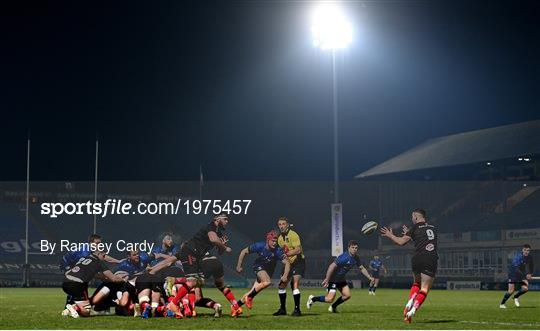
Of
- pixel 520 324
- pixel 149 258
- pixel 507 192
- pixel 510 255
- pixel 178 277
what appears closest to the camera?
pixel 520 324

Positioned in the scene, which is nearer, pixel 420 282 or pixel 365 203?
pixel 420 282

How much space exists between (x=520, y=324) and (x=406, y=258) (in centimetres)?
4622

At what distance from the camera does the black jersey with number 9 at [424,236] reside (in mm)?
18891

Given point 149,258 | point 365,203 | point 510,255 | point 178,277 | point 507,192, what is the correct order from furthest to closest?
point 365,203 → point 507,192 → point 510,255 → point 149,258 → point 178,277

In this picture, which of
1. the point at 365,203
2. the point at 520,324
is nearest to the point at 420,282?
the point at 520,324

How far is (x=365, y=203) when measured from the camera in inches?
3081

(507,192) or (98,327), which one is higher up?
(507,192)

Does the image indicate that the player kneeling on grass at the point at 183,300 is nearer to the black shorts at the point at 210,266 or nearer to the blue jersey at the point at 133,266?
the black shorts at the point at 210,266

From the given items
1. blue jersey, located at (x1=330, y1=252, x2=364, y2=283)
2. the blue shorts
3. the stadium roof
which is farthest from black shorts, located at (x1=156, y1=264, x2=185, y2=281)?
the stadium roof

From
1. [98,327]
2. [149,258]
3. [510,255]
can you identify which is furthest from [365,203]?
[98,327]

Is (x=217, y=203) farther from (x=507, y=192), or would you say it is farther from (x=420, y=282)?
(x=420, y=282)

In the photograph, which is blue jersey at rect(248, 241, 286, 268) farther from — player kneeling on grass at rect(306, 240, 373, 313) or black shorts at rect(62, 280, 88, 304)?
black shorts at rect(62, 280, 88, 304)

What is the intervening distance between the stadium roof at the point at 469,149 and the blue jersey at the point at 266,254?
48365 mm

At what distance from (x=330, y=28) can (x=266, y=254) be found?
32.9 meters
